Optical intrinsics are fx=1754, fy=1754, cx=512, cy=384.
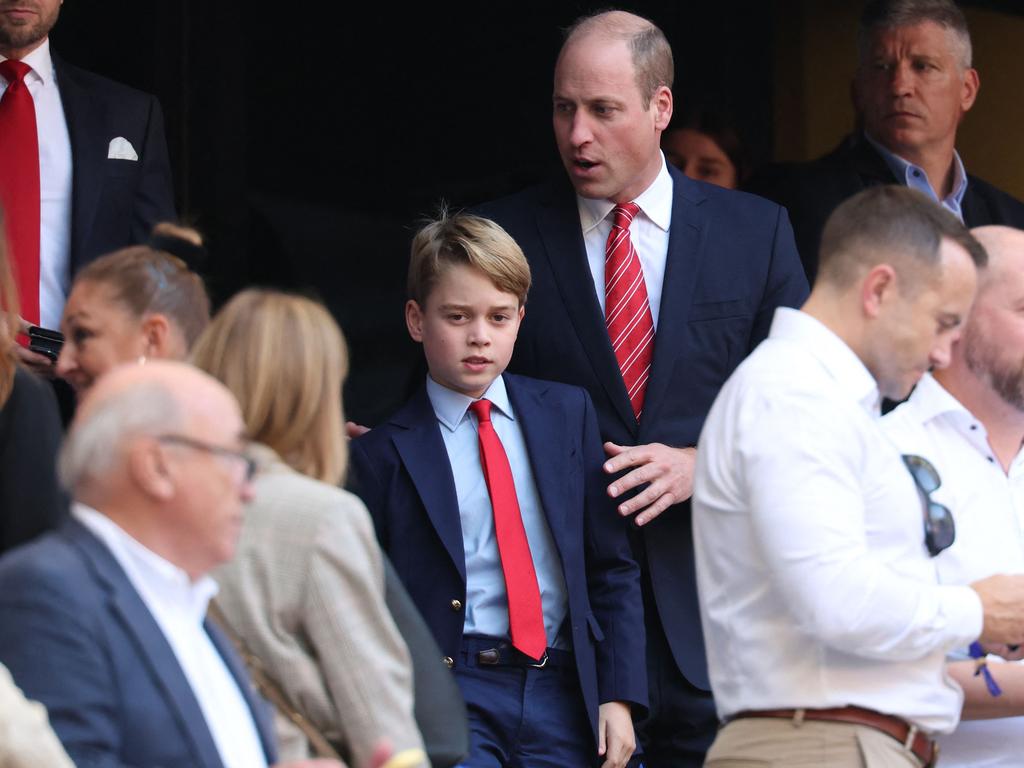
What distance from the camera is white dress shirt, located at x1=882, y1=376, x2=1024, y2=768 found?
132 inches

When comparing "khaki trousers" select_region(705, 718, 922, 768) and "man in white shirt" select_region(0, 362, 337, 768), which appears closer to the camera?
"man in white shirt" select_region(0, 362, 337, 768)

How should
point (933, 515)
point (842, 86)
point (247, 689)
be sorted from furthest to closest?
1. point (842, 86)
2. point (933, 515)
3. point (247, 689)

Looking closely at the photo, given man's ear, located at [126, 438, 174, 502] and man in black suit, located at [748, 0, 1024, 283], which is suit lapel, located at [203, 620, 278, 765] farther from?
man in black suit, located at [748, 0, 1024, 283]

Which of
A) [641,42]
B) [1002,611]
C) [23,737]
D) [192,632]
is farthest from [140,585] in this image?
[641,42]

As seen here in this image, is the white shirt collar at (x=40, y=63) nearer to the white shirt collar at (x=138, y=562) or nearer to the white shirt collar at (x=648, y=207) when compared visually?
the white shirt collar at (x=648, y=207)

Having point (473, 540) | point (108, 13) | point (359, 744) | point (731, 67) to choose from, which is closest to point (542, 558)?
point (473, 540)

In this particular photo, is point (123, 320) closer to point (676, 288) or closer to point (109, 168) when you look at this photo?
point (109, 168)

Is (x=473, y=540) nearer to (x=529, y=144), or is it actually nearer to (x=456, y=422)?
(x=456, y=422)

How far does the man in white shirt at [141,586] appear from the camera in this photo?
2.28 metres

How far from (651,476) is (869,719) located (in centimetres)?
113

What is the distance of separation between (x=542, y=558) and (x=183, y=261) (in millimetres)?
1018

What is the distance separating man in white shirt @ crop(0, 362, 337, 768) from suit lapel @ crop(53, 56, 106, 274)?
1.91 m

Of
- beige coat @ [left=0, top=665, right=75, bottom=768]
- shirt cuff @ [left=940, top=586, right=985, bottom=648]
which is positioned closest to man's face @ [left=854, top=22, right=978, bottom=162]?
shirt cuff @ [left=940, top=586, right=985, bottom=648]

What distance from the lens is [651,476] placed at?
13.1ft
